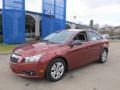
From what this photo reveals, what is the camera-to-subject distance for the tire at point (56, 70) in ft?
18.8

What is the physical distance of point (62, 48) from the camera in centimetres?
616

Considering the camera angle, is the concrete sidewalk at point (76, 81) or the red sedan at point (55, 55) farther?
the red sedan at point (55, 55)

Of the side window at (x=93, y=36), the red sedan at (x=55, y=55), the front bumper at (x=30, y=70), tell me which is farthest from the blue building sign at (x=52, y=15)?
the front bumper at (x=30, y=70)

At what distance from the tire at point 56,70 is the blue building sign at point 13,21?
37.5 feet

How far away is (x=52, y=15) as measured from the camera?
66.0ft

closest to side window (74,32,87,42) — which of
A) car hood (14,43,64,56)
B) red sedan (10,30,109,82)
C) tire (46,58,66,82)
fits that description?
red sedan (10,30,109,82)

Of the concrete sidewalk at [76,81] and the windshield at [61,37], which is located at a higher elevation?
the windshield at [61,37]

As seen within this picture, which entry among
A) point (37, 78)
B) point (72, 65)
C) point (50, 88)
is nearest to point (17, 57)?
point (37, 78)

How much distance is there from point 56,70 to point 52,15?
14.7 metres

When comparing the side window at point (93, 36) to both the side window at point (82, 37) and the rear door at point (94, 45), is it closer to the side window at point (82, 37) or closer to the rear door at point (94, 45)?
the rear door at point (94, 45)

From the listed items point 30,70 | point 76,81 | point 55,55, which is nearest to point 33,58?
point 30,70

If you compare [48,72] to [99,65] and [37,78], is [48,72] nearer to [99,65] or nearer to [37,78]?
[37,78]

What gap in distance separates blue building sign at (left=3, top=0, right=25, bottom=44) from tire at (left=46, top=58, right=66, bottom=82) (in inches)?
450

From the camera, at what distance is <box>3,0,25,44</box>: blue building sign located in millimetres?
16594
